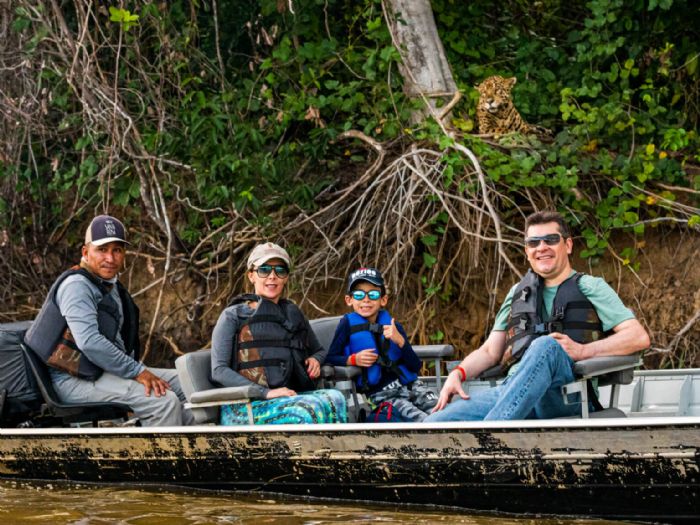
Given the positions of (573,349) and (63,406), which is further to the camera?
(63,406)

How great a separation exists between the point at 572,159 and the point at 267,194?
7.87 ft

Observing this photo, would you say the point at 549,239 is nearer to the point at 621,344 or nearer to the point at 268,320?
the point at 621,344

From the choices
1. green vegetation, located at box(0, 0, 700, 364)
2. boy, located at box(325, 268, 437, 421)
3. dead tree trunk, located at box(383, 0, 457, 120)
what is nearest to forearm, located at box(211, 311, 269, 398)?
boy, located at box(325, 268, 437, 421)

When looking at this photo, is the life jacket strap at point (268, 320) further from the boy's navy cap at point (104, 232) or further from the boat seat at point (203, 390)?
the boy's navy cap at point (104, 232)

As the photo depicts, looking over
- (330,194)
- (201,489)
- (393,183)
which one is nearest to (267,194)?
(330,194)

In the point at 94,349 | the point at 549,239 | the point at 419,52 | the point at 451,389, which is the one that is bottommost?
the point at 451,389

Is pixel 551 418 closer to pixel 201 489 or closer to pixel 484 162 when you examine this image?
pixel 201 489

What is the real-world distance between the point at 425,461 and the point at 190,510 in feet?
4.08

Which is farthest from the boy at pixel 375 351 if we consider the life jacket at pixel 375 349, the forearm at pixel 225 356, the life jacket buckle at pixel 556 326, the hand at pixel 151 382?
the life jacket buckle at pixel 556 326

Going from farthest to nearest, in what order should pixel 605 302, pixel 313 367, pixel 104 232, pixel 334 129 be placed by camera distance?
pixel 334 129, pixel 104 232, pixel 313 367, pixel 605 302

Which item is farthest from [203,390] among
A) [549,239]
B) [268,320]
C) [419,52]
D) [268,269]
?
[419,52]

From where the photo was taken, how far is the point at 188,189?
9148 mm

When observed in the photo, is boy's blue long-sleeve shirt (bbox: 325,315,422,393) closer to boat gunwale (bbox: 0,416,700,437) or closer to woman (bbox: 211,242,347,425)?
woman (bbox: 211,242,347,425)

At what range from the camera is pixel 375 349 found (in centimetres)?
582
